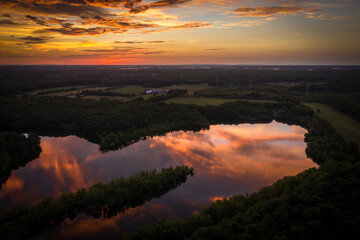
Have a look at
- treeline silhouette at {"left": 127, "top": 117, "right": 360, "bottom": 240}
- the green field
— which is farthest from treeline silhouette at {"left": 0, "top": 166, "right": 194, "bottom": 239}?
the green field

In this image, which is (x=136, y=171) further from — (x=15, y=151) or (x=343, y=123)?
(x=343, y=123)

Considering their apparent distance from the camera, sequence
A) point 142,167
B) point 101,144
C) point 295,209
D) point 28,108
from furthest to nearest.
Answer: point 28,108, point 101,144, point 142,167, point 295,209

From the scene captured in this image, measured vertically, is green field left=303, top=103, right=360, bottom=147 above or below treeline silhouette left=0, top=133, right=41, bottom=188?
above

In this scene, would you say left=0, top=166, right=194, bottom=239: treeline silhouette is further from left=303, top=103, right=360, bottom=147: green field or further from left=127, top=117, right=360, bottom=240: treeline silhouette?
left=303, top=103, right=360, bottom=147: green field

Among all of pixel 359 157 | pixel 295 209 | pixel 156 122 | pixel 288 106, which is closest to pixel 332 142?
pixel 359 157

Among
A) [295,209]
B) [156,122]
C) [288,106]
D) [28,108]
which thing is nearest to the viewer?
[295,209]

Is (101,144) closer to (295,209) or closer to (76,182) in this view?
(76,182)
